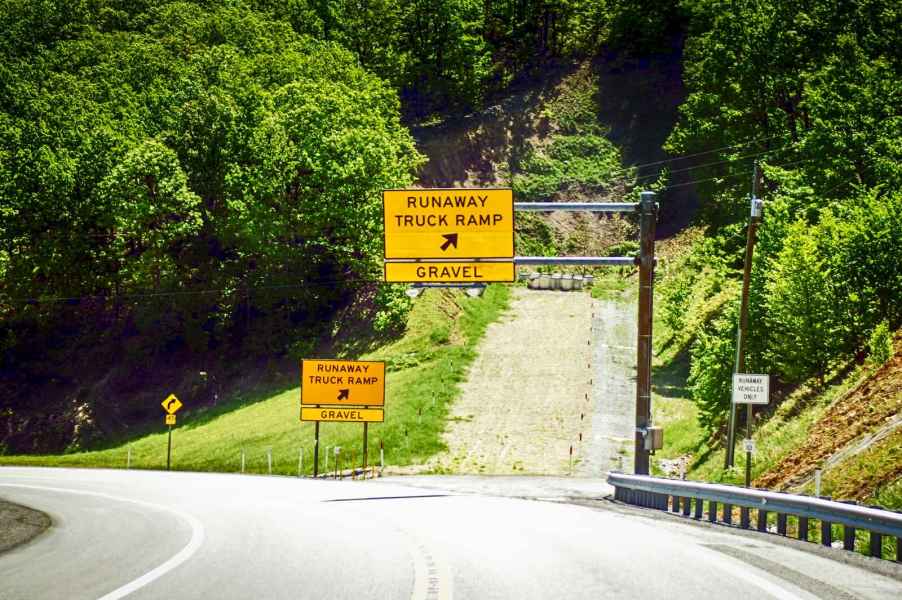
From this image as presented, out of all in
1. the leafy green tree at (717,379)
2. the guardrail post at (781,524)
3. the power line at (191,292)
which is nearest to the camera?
the guardrail post at (781,524)

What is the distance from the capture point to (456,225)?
25016 mm

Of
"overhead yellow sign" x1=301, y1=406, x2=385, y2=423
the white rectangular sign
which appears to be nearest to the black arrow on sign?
the white rectangular sign

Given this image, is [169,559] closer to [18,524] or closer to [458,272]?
[18,524]

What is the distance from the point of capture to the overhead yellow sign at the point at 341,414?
44.4 metres

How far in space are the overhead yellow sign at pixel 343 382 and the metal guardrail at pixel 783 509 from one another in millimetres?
22206

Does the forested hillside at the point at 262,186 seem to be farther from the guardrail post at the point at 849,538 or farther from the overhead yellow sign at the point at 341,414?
the guardrail post at the point at 849,538

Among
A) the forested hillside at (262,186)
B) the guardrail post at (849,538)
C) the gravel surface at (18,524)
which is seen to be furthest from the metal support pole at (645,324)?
the forested hillside at (262,186)

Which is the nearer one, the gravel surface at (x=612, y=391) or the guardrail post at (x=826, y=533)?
the guardrail post at (x=826, y=533)

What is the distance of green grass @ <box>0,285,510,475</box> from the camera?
49.0 meters

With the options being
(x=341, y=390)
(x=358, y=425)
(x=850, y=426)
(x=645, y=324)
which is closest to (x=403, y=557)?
(x=850, y=426)

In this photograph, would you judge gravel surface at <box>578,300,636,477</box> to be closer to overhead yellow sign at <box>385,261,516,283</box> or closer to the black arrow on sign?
overhead yellow sign at <box>385,261,516,283</box>

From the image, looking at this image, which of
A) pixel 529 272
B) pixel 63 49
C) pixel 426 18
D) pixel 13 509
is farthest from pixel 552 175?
pixel 13 509

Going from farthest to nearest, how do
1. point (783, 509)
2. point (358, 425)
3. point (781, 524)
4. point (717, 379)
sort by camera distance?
point (358, 425) < point (717, 379) < point (781, 524) < point (783, 509)

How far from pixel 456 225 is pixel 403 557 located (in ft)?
46.7
